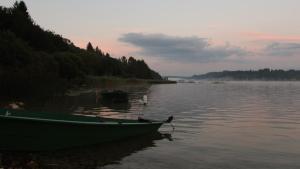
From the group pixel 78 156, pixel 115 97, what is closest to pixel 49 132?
pixel 78 156

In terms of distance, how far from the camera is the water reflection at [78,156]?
14.2 meters

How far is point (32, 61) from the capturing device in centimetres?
5050

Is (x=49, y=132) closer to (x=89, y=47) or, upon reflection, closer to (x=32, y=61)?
(x=32, y=61)

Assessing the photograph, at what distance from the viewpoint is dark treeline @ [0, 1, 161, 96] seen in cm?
4197

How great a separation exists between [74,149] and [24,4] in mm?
76795

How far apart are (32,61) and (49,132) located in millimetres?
36670

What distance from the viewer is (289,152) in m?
18.0

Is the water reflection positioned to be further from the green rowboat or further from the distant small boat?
the distant small boat

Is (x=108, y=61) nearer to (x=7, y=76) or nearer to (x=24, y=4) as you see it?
(x=24, y=4)

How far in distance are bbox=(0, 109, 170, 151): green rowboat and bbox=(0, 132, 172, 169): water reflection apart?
0.26 m

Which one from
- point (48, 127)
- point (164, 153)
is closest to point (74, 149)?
point (48, 127)

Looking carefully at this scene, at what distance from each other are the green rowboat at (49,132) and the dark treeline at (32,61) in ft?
79.1

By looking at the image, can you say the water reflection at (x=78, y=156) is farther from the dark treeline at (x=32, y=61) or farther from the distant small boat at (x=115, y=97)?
the distant small boat at (x=115, y=97)

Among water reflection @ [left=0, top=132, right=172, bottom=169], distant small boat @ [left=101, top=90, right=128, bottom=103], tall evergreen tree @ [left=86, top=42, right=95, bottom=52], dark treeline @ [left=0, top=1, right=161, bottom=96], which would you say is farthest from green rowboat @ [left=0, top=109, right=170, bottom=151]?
tall evergreen tree @ [left=86, top=42, right=95, bottom=52]
